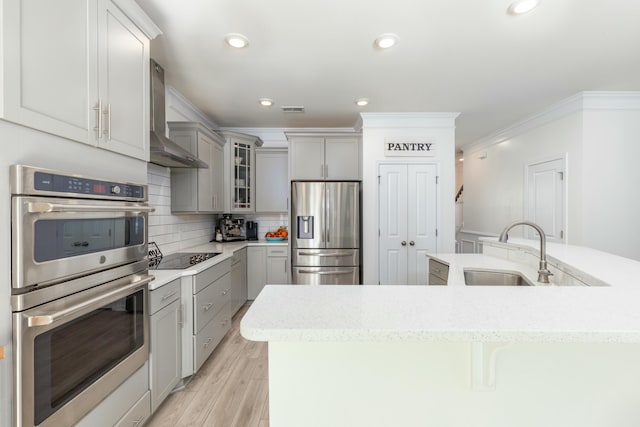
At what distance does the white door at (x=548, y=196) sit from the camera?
3.44 metres

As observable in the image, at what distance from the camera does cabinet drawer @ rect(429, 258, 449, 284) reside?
Result: 2404mm

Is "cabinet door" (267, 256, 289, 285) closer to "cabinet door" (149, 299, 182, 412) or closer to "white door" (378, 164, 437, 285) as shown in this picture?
"white door" (378, 164, 437, 285)

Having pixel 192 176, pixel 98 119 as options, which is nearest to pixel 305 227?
pixel 192 176

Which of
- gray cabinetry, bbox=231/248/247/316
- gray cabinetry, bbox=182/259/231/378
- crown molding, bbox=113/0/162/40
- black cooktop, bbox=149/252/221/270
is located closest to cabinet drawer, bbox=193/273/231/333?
gray cabinetry, bbox=182/259/231/378

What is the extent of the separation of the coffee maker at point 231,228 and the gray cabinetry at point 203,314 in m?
1.35

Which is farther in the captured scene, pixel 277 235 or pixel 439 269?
pixel 277 235

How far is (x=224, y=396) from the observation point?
2.06 meters

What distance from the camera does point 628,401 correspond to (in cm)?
82

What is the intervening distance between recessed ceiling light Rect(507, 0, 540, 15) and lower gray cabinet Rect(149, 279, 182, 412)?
2820 mm

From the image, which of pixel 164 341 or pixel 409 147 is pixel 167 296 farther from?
pixel 409 147

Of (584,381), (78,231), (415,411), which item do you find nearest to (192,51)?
(78,231)

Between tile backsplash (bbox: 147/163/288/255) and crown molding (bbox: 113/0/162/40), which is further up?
crown molding (bbox: 113/0/162/40)

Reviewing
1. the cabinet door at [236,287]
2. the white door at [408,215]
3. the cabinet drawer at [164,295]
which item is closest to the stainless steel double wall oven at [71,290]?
the cabinet drawer at [164,295]

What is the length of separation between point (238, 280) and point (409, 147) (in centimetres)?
279
